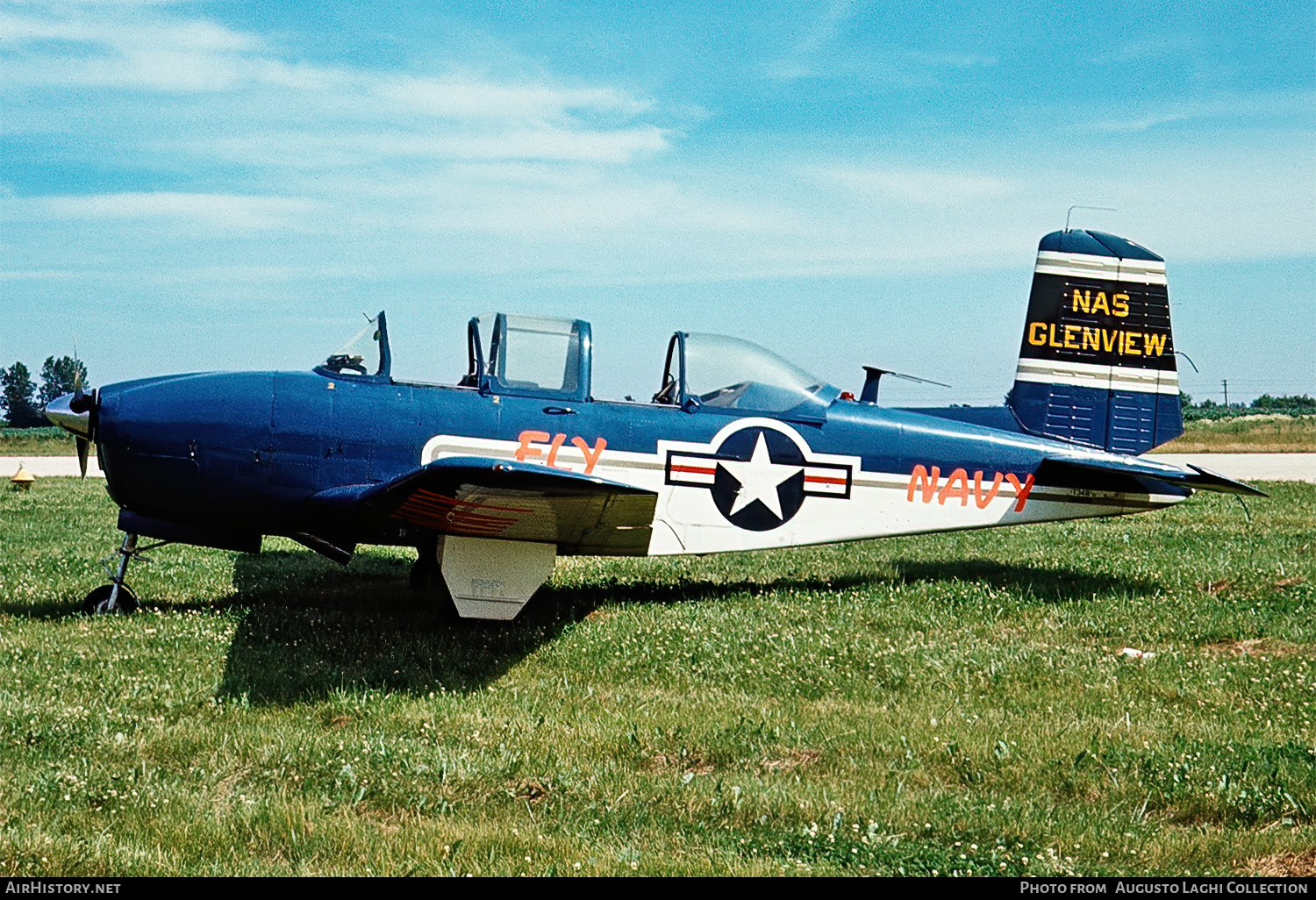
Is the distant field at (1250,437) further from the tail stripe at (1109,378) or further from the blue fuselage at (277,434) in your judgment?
the blue fuselage at (277,434)

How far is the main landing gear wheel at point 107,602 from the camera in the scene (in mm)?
7719

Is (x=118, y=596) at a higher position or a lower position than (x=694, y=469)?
lower

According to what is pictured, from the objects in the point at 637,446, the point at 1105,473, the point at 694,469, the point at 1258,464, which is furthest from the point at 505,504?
the point at 1258,464

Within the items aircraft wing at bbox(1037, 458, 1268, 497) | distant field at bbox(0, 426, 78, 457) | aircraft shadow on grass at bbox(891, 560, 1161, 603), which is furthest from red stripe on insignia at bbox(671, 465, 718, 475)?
distant field at bbox(0, 426, 78, 457)

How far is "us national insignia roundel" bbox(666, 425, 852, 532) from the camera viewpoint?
8148 mm

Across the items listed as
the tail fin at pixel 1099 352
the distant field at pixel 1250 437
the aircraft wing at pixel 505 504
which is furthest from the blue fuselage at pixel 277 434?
the distant field at pixel 1250 437

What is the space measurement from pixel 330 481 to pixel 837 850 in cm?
480

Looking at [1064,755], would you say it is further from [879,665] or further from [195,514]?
[195,514]

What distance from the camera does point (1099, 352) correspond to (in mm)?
9133

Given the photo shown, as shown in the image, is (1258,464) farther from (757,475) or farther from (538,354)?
(538,354)

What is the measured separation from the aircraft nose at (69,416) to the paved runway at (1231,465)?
40.5ft

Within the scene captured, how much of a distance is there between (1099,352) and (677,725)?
5.65 m

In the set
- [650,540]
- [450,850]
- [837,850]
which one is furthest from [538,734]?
[650,540]

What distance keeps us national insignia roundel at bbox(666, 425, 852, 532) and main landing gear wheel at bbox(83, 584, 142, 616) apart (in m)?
3.97
